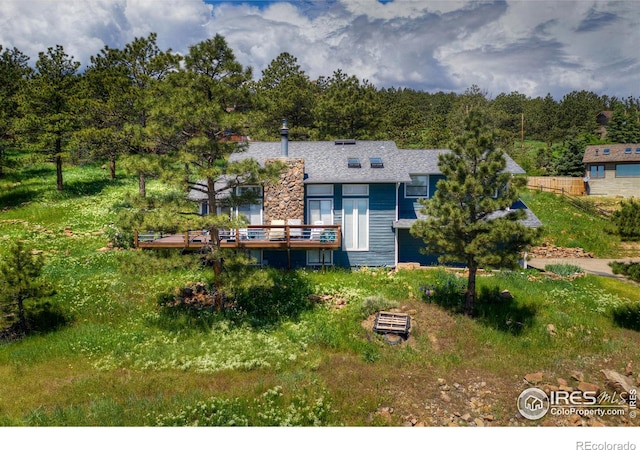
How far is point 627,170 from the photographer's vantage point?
3706 cm

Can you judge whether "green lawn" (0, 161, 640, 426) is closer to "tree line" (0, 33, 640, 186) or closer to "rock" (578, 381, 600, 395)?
"rock" (578, 381, 600, 395)

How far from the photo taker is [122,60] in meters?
29.0

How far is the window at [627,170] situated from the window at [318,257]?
31850mm

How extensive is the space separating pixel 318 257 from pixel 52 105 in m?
24.3

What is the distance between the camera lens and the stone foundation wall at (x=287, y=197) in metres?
19.9

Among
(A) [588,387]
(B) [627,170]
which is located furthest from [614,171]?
(A) [588,387]

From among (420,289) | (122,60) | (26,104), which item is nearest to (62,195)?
(26,104)

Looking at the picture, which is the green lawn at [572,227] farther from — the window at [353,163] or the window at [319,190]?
the window at [319,190]

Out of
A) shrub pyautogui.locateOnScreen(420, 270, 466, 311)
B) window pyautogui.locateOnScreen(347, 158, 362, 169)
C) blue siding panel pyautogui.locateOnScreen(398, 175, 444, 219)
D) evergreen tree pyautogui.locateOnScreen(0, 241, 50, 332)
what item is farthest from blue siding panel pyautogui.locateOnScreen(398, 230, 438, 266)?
evergreen tree pyautogui.locateOnScreen(0, 241, 50, 332)

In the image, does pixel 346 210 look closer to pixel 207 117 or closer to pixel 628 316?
pixel 207 117

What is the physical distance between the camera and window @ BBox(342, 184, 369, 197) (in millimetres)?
20281

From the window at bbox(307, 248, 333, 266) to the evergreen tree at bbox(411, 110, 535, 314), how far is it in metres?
6.13

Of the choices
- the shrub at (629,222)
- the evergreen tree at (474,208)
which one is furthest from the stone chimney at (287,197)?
the shrub at (629,222)
